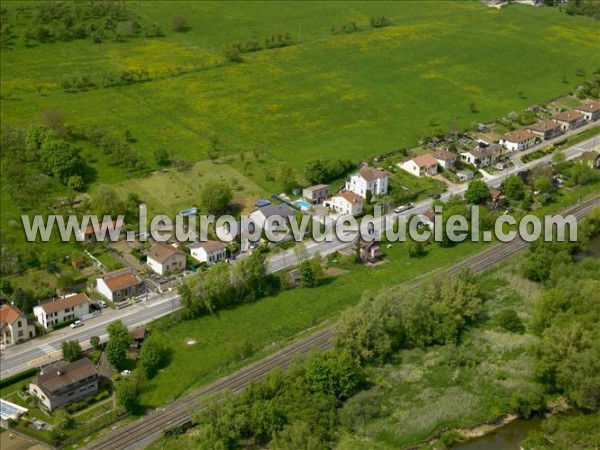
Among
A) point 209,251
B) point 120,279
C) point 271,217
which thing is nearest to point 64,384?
point 120,279

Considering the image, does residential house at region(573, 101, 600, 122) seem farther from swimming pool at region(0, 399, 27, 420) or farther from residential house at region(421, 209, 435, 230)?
swimming pool at region(0, 399, 27, 420)

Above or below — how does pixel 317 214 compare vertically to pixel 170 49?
below

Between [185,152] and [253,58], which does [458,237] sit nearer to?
[185,152]

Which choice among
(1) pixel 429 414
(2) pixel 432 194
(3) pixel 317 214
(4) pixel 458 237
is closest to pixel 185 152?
(3) pixel 317 214

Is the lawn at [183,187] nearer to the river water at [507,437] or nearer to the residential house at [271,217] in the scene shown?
the residential house at [271,217]

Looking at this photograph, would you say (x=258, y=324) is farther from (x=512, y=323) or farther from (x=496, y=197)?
(x=496, y=197)

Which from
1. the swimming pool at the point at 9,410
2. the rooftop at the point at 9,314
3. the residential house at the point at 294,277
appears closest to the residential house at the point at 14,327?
the rooftop at the point at 9,314

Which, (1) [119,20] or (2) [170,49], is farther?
(1) [119,20]
